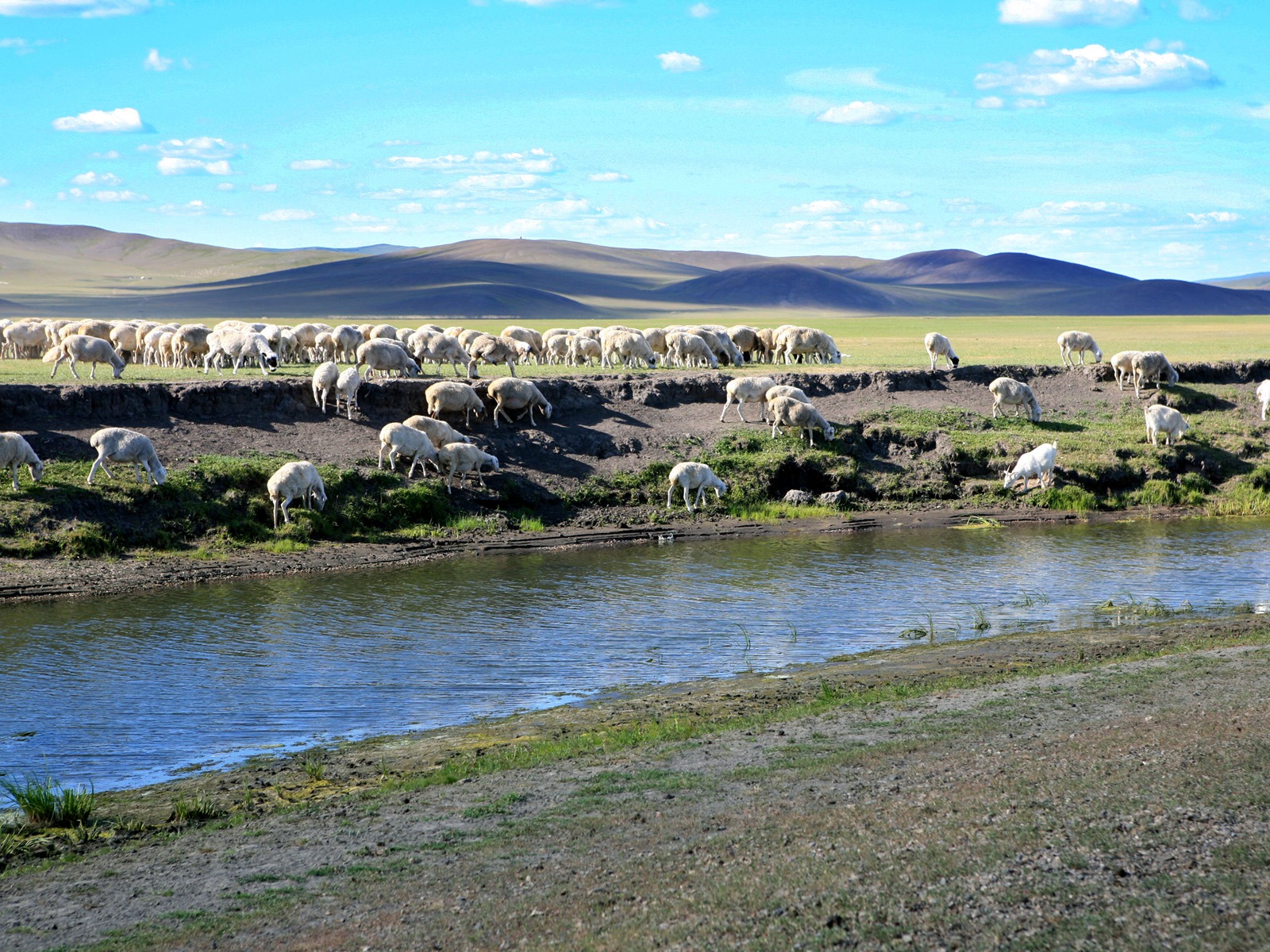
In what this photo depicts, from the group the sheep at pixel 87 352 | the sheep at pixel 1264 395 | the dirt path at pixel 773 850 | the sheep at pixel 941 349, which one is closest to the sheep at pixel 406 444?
the sheep at pixel 87 352

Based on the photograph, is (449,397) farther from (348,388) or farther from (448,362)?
(448,362)

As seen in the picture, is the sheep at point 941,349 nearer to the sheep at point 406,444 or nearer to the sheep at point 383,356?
the sheep at point 383,356

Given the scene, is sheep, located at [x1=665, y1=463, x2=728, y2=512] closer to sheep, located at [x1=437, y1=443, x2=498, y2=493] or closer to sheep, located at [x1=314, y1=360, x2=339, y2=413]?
sheep, located at [x1=437, y1=443, x2=498, y2=493]

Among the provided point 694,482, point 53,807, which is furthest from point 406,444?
point 53,807

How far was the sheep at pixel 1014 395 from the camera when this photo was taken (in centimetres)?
3297

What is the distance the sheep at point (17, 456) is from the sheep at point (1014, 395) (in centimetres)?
2388

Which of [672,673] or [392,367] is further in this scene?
[392,367]

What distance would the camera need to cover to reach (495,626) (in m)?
18.0

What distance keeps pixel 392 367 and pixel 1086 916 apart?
27450 millimetres

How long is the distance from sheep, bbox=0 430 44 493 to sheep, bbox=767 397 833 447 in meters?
16.8

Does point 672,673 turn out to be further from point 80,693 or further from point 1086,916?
point 1086,916

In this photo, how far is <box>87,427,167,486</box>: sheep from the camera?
23.0 m

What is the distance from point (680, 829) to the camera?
8672mm

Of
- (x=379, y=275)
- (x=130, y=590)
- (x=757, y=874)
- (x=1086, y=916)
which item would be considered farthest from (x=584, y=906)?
(x=379, y=275)
